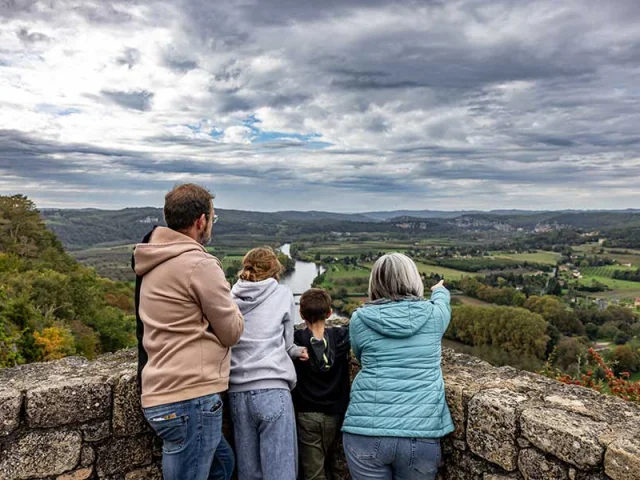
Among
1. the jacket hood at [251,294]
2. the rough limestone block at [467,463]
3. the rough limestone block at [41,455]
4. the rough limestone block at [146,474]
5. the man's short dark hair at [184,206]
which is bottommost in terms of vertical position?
the rough limestone block at [146,474]

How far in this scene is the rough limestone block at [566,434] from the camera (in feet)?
6.68

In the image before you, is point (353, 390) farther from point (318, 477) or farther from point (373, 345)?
point (318, 477)

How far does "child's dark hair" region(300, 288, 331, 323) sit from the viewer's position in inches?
111

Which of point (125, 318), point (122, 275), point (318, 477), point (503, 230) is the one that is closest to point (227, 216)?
point (122, 275)

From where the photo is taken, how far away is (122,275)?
6594 centimetres

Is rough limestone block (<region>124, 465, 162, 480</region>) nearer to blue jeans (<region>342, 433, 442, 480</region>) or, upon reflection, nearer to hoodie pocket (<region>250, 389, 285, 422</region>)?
hoodie pocket (<region>250, 389, 285, 422</region>)

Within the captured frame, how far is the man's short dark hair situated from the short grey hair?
0.99 meters

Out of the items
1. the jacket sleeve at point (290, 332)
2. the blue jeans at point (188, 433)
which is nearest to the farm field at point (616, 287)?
the jacket sleeve at point (290, 332)

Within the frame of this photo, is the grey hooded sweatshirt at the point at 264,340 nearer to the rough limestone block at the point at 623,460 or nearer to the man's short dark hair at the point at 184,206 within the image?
the man's short dark hair at the point at 184,206

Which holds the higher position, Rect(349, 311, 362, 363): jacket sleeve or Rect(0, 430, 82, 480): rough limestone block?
Rect(349, 311, 362, 363): jacket sleeve

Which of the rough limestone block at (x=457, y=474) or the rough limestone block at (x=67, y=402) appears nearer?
the rough limestone block at (x=67, y=402)

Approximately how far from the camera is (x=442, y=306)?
2.54m

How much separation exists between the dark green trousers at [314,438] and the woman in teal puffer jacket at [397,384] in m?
0.35

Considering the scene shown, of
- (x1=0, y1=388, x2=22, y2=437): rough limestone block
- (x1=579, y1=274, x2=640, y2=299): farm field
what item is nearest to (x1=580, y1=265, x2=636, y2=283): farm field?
(x1=579, y1=274, x2=640, y2=299): farm field
